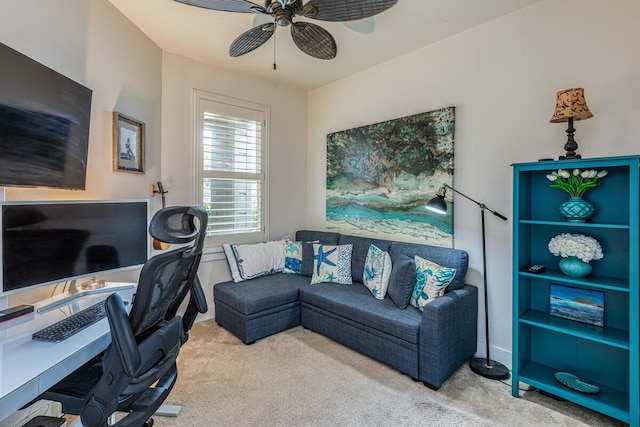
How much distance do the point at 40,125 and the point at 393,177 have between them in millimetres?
2733

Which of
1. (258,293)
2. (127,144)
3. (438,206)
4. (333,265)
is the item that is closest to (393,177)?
(438,206)

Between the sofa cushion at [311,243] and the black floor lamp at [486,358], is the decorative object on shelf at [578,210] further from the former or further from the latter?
the sofa cushion at [311,243]

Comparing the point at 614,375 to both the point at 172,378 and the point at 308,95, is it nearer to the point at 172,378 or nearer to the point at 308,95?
the point at 172,378

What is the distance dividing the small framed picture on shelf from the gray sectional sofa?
22.0 inches

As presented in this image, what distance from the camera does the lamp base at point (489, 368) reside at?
230cm

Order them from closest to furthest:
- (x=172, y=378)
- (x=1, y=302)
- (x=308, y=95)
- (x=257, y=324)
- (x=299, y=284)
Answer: (x=172, y=378) < (x=1, y=302) < (x=257, y=324) < (x=299, y=284) < (x=308, y=95)

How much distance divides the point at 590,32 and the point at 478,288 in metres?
1.97

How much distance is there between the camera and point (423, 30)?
2.66 m

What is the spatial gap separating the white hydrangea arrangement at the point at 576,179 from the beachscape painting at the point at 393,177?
0.86m

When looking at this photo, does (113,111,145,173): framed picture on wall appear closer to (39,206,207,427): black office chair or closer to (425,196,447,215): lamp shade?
(39,206,207,427): black office chair

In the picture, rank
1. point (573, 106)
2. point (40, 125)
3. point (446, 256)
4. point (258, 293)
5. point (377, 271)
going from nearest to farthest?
point (40, 125) < point (573, 106) < point (446, 256) < point (377, 271) < point (258, 293)

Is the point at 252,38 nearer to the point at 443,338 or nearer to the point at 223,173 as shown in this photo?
the point at 223,173

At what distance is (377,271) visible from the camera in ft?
9.17

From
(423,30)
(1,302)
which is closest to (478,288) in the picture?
(423,30)
